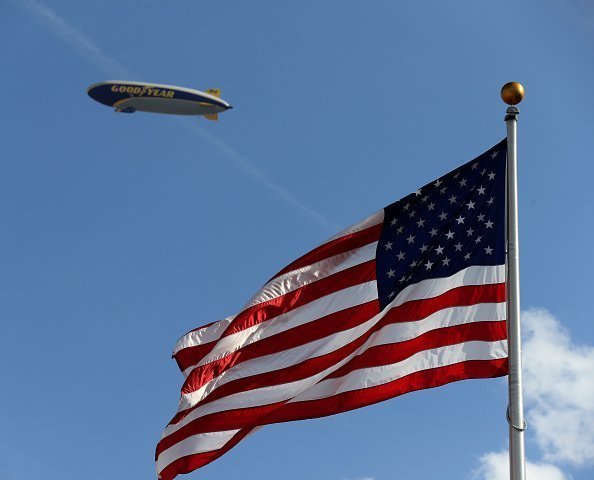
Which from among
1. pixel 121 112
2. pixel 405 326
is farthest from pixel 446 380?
pixel 121 112

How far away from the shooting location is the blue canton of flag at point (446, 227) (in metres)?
18.4

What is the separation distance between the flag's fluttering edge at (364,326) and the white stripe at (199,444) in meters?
0.02

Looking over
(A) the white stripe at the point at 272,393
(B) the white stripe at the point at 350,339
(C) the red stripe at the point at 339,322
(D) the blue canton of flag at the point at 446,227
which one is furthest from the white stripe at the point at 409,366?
(D) the blue canton of flag at the point at 446,227

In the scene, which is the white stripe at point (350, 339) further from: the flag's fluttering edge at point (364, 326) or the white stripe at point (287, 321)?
the white stripe at point (287, 321)

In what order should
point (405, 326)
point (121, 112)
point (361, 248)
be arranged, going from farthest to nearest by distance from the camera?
1. point (121, 112)
2. point (361, 248)
3. point (405, 326)

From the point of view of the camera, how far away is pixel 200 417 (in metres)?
20.1

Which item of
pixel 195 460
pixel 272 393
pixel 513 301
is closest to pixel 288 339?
pixel 272 393

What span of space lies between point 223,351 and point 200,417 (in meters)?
1.25

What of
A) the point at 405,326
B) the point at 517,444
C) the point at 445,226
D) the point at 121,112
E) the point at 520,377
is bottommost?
the point at 517,444

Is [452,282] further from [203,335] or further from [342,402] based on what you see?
[203,335]

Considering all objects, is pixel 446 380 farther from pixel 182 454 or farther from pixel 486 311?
pixel 182 454

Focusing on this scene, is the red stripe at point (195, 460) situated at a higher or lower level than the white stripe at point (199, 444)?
lower

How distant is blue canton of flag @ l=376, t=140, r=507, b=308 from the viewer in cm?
1842

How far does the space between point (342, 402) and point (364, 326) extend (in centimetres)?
143
